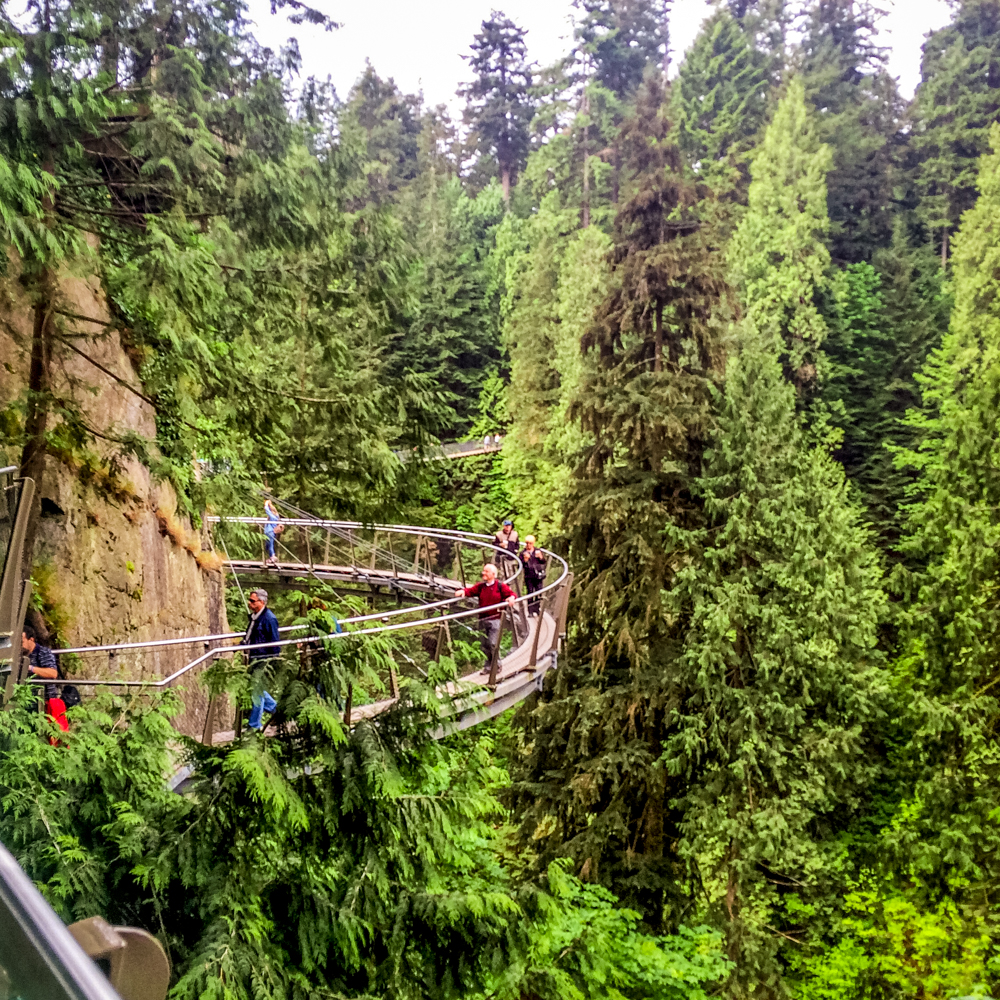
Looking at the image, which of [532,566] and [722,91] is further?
[722,91]

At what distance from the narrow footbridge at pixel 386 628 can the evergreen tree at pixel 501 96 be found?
3262cm

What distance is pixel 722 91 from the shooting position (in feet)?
131

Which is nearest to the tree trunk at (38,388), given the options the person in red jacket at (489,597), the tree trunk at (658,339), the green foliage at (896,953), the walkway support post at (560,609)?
the person in red jacket at (489,597)

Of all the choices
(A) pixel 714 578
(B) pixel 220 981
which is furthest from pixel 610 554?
(B) pixel 220 981

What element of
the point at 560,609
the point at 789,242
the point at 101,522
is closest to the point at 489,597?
the point at 560,609

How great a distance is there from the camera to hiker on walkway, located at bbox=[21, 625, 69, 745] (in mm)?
5792

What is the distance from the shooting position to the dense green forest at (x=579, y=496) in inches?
171

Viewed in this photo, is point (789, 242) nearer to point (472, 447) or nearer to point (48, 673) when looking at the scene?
point (472, 447)

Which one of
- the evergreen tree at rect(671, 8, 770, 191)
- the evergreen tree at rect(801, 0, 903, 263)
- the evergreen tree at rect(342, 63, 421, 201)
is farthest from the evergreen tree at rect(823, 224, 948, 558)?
the evergreen tree at rect(342, 63, 421, 201)

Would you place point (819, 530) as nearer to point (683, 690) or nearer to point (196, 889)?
point (683, 690)

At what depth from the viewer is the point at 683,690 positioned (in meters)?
15.0

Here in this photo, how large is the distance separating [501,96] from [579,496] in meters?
37.4

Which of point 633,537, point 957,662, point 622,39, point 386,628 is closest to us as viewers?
point 386,628

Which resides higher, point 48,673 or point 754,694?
point 48,673
